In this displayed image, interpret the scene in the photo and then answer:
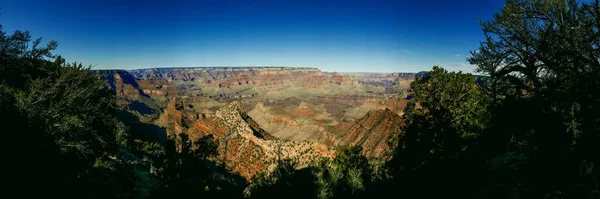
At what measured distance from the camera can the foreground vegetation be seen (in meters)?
10.3

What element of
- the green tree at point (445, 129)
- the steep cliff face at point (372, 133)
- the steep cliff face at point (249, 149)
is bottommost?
the steep cliff face at point (249, 149)

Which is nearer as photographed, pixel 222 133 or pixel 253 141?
pixel 253 141

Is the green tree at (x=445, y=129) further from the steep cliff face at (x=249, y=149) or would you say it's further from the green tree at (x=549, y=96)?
the steep cliff face at (x=249, y=149)

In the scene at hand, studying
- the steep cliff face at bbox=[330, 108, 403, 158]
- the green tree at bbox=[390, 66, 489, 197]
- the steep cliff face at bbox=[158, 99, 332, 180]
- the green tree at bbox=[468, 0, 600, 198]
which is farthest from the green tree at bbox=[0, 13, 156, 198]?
the steep cliff face at bbox=[330, 108, 403, 158]

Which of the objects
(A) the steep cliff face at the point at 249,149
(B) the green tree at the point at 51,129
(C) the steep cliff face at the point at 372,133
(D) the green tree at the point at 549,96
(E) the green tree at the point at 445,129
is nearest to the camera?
(D) the green tree at the point at 549,96

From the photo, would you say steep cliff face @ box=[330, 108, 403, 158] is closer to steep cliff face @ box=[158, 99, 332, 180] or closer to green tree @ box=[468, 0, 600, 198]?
steep cliff face @ box=[158, 99, 332, 180]

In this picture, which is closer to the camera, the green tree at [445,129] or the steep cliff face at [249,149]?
the green tree at [445,129]

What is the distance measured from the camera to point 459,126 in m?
17.8

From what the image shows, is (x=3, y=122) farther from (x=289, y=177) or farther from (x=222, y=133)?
(x=222, y=133)

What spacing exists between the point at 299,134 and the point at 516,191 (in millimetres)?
108104

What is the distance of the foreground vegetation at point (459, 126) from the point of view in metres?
10.3

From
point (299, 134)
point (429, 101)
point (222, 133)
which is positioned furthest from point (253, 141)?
point (429, 101)

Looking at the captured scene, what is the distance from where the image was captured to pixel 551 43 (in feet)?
41.5

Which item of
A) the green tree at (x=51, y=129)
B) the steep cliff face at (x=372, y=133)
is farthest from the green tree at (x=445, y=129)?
the steep cliff face at (x=372, y=133)
